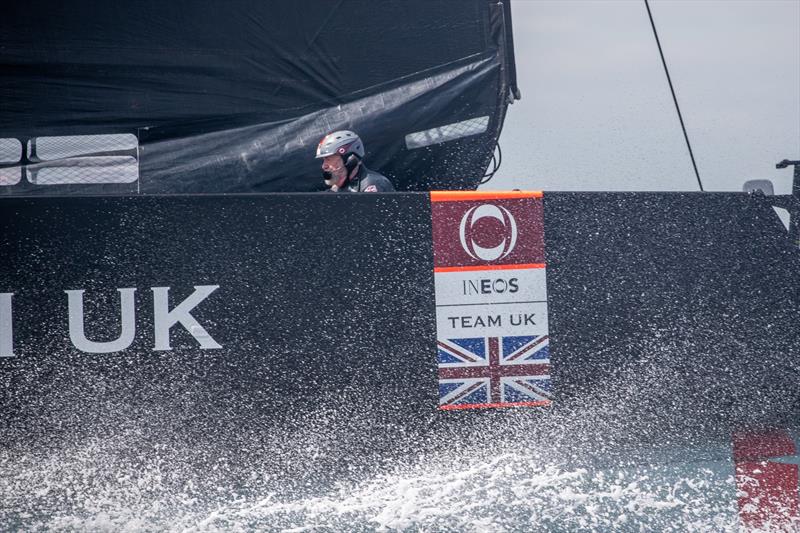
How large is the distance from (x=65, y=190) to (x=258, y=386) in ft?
4.29

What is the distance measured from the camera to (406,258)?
286 cm

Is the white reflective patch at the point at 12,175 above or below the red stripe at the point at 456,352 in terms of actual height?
above

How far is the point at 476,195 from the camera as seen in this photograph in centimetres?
289

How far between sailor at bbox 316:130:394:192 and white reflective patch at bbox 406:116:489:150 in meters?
0.23

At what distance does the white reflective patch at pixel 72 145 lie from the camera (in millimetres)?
3525

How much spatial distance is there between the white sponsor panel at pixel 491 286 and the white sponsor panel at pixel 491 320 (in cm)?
2

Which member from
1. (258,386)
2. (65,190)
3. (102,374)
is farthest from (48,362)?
(65,190)

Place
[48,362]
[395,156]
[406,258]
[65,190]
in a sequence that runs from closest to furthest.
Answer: [48,362], [406,258], [65,190], [395,156]

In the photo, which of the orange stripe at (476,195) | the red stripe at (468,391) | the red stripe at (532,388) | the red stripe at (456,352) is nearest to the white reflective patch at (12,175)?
the orange stripe at (476,195)

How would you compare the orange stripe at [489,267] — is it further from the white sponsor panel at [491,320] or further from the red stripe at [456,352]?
the red stripe at [456,352]

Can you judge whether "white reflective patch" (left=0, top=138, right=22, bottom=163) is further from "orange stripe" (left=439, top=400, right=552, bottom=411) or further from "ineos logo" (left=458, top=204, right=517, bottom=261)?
"orange stripe" (left=439, top=400, right=552, bottom=411)

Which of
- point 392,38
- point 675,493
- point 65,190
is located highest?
point 392,38

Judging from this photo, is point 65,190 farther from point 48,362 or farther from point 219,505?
Answer: point 219,505

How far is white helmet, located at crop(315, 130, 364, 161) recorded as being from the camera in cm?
359
